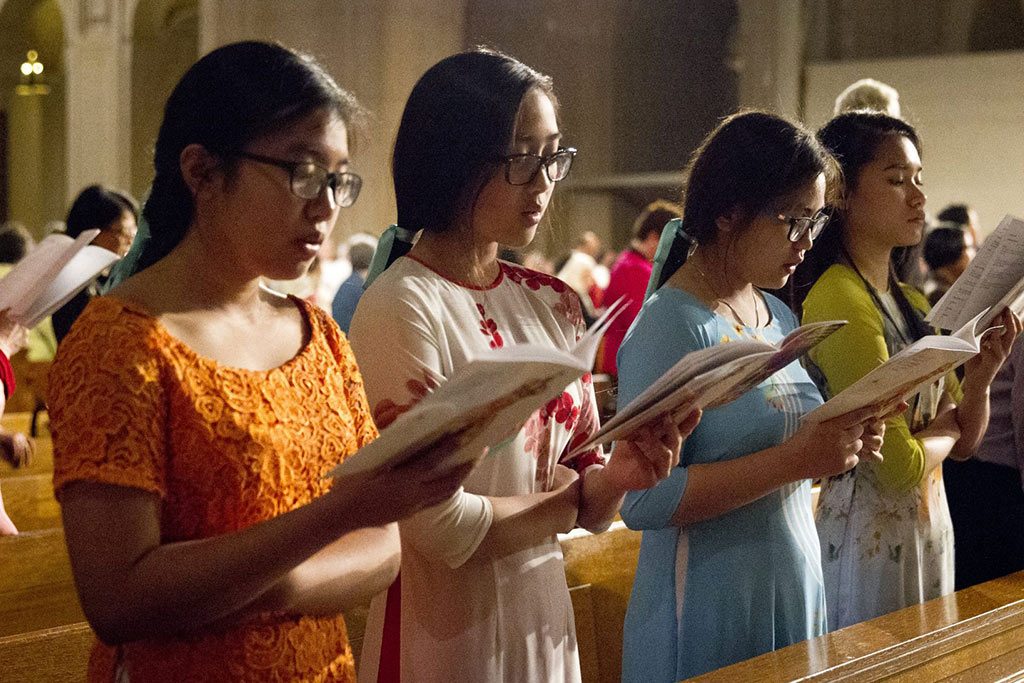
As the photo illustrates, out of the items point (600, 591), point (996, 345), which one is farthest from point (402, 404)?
point (996, 345)

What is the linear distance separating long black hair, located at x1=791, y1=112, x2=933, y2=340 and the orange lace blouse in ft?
5.41

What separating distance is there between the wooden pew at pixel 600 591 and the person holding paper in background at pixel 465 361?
3.23 ft

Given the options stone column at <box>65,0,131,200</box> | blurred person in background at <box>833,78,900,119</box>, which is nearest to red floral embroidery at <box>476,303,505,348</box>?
blurred person in background at <box>833,78,900,119</box>

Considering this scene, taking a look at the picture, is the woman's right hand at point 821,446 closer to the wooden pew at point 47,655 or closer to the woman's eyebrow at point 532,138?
the woman's eyebrow at point 532,138

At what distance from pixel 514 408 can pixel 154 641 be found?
50 centimetres

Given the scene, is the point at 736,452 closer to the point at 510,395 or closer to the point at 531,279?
the point at 531,279

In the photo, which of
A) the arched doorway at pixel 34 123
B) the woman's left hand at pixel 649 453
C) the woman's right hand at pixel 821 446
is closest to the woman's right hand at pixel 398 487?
the woman's left hand at pixel 649 453

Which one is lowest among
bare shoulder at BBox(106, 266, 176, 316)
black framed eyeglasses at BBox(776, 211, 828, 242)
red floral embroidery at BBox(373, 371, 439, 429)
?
red floral embroidery at BBox(373, 371, 439, 429)

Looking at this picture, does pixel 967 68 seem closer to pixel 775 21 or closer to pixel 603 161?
pixel 775 21

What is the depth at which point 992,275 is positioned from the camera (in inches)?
109

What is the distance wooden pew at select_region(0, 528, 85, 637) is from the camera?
3.35 metres

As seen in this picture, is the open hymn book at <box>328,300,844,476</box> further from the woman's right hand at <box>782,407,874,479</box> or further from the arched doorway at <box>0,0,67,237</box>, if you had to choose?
the arched doorway at <box>0,0,67,237</box>

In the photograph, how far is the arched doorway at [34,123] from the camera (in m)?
16.2

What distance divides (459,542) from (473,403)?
0.52 meters
